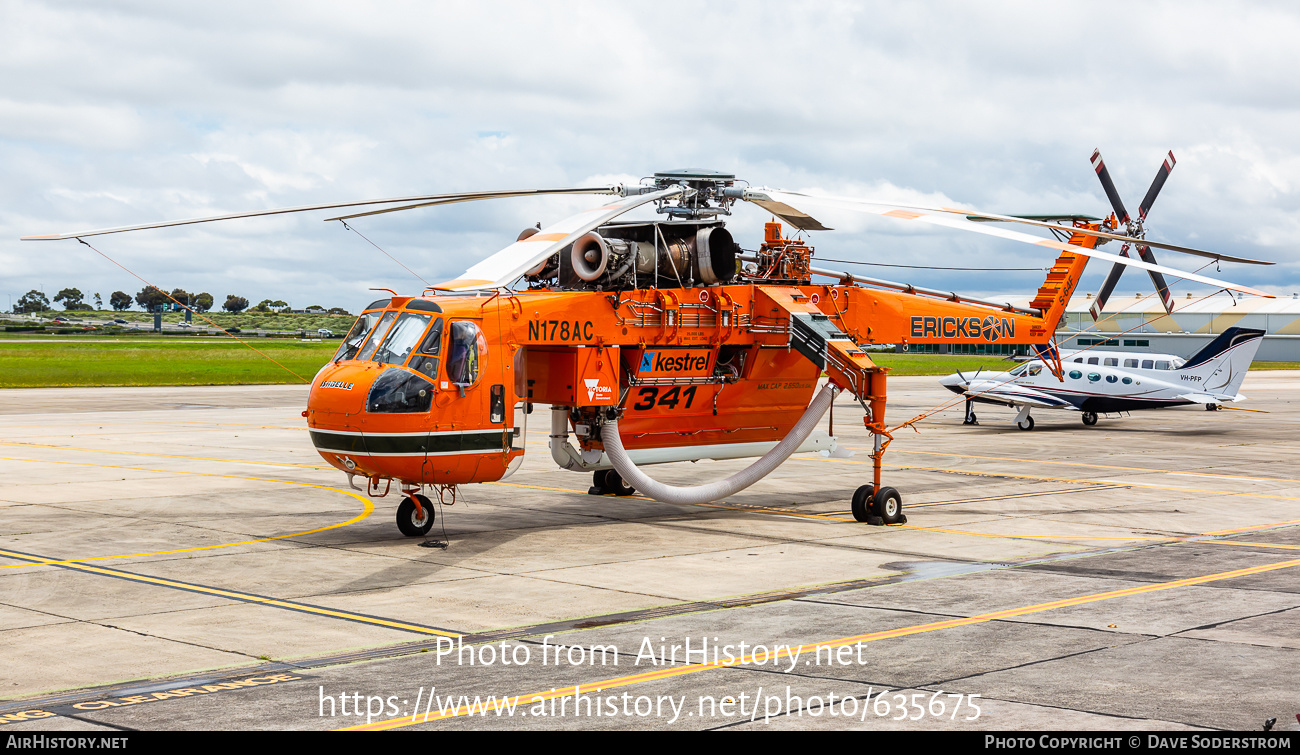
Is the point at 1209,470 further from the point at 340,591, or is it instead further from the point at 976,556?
the point at 340,591

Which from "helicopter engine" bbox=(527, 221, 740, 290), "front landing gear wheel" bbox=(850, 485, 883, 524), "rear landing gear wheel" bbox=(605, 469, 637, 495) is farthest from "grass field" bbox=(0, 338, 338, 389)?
"front landing gear wheel" bbox=(850, 485, 883, 524)

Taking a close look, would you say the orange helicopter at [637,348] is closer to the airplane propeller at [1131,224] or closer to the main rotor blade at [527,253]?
the main rotor blade at [527,253]

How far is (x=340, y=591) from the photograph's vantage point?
508 inches

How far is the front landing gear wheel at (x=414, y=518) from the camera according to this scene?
1639 centimetres

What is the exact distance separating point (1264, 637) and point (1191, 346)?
103253mm

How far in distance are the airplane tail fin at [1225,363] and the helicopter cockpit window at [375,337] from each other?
90.5ft

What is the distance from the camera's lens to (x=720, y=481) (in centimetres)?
1830

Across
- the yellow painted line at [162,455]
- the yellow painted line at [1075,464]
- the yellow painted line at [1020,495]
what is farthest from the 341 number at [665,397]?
the yellow painted line at [1075,464]

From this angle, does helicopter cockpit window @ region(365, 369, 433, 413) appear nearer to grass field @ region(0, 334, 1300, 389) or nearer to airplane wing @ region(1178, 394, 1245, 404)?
airplane wing @ region(1178, 394, 1245, 404)

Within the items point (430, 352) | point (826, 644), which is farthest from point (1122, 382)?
point (826, 644)

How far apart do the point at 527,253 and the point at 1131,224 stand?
18185mm

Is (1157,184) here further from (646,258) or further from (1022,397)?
(646,258)

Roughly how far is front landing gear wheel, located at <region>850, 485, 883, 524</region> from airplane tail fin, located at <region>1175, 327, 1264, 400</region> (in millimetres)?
21542

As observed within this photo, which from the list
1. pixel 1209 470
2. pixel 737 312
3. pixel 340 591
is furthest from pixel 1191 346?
pixel 340 591
